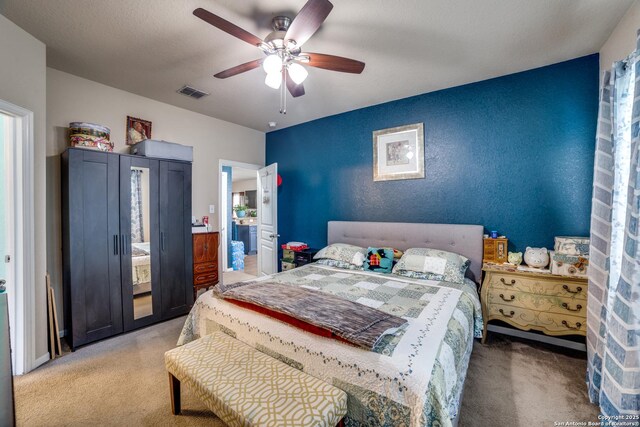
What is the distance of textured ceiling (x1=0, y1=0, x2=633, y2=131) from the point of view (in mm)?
1884

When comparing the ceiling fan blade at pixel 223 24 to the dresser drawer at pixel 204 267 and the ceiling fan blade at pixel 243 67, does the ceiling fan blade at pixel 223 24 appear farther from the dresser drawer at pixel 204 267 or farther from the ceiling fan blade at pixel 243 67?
the dresser drawer at pixel 204 267

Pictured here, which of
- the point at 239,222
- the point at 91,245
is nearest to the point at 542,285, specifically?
the point at 91,245

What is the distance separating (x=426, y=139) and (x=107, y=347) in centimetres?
416

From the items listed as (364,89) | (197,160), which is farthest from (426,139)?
(197,160)

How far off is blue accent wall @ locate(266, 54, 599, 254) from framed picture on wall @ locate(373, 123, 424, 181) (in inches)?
3.2

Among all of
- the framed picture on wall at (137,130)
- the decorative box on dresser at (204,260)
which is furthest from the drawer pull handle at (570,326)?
the framed picture on wall at (137,130)

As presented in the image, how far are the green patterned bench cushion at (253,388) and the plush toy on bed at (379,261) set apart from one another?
5.82 feet

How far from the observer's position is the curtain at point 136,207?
2936mm

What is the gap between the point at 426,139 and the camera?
132 inches

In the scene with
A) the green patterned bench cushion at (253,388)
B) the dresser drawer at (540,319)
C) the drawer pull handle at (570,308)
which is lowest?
the dresser drawer at (540,319)

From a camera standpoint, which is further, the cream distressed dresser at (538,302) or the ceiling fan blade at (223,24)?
the cream distressed dresser at (538,302)

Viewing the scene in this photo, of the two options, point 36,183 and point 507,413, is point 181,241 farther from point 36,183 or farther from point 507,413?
point 507,413

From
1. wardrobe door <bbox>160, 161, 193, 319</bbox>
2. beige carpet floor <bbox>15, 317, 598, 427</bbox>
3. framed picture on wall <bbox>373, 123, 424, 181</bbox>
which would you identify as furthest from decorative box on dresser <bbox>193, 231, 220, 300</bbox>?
framed picture on wall <bbox>373, 123, 424, 181</bbox>

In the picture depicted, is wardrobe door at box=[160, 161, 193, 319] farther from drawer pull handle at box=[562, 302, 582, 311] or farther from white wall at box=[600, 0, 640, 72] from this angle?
white wall at box=[600, 0, 640, 72]
